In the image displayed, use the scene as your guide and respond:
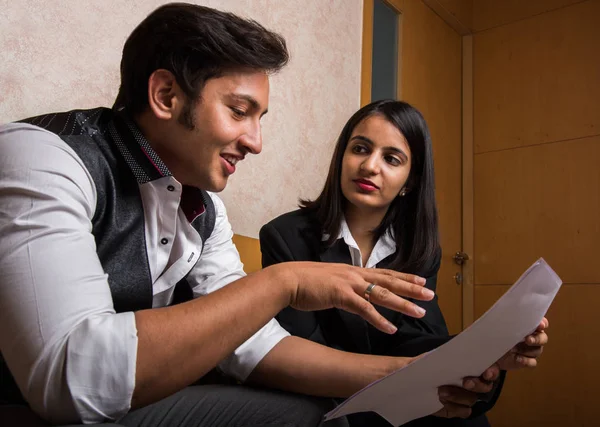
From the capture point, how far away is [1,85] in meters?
1.39

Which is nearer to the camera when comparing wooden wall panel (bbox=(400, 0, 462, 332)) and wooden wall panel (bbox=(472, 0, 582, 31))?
wooden wall panel (bbox=(400, 0, 462, 332))

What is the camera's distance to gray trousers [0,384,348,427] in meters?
0.97

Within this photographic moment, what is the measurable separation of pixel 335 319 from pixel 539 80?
2364 millimetres

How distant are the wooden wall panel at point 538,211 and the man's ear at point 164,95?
2.65 meters

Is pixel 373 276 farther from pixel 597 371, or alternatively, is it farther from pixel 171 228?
pixel 597 371

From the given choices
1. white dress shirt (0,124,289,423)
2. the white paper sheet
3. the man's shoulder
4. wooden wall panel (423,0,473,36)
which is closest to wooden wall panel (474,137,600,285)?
wooden wall panel (423,0,473,36)

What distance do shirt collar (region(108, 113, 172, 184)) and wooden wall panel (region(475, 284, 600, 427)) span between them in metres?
2.67

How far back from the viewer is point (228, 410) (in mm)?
1001

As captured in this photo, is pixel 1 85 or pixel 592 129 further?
pixel 592 129

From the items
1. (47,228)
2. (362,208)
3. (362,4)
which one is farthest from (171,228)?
(362,4)

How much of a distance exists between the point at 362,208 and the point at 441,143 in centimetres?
170

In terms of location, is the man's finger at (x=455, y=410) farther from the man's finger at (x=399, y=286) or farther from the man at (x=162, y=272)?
the man's finger at (x=399, y=286)

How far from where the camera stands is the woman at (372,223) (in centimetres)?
163

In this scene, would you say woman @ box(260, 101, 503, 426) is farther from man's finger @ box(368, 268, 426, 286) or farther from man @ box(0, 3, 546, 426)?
man's finger @ box(368, 268, 426, 286)
